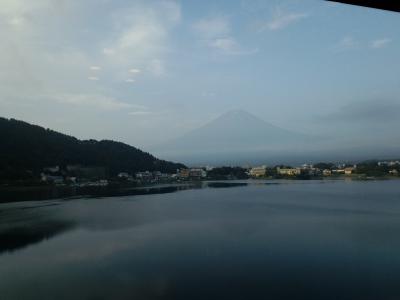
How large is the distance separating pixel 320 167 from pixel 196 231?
26.5m

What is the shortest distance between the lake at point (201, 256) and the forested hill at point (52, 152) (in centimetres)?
886

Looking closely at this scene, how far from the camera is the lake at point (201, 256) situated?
391 cm

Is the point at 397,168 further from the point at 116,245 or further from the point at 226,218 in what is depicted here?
the point at 116,245

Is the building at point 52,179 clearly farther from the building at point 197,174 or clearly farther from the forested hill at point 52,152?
the building at point 197,174

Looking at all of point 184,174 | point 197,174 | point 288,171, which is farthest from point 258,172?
point 184,174

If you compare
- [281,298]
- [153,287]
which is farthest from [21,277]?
[281,298]

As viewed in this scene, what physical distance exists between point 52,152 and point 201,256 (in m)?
16.5

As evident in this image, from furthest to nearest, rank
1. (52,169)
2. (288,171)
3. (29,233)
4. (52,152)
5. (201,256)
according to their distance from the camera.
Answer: (288,171), (52,152), (52,169), (29,233), (201,256)

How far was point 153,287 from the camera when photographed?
4.00 meters

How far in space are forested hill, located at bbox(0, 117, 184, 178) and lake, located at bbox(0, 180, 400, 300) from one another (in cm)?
886

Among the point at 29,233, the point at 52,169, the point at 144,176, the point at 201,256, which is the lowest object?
the point at 201,256

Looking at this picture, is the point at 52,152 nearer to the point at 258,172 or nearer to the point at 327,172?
the point at 258,172

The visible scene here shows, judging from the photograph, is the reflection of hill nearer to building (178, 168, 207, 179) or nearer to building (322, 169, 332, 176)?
building (178, 168, 207, 179)

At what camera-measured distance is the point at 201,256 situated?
517 cm
